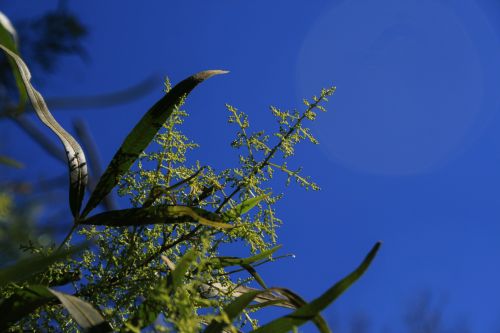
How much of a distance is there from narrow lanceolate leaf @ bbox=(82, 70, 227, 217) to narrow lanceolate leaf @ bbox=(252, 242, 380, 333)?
0.17 metres

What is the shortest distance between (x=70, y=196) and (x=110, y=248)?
8cm

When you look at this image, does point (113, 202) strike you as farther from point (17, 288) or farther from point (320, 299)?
point (320, 299)

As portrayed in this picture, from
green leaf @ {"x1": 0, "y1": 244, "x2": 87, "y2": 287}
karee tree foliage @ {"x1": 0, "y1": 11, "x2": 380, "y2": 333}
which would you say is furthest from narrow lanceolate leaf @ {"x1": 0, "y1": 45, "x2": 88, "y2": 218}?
green leaf @ {"x1": 0, "y1": 244, "x2": 87, "y2": 287}

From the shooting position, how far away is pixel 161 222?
1.37 ft

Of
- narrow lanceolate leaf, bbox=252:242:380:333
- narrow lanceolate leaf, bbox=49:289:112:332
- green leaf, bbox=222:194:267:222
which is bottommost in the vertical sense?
narrow lanceolate leaf, bbox=49:289:112:332

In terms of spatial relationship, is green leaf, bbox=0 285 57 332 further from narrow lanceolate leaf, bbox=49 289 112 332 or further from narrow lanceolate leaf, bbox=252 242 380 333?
narrow lanceolate leaf, bbox=252 242 380 333

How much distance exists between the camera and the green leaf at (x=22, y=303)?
0.37 m

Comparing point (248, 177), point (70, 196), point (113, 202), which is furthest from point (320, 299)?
point (113, 202)

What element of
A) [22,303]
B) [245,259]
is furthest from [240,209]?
[22,303]

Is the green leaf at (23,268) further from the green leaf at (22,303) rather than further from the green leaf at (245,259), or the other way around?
the green leaf at (245,259)

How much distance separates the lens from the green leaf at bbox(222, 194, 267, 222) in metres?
0.44

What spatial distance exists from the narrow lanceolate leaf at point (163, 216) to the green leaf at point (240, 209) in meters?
0.03

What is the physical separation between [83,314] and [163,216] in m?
0.09

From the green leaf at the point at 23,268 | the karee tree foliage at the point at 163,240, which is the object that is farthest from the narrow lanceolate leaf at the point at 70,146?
the green leaf at the point at 23,268
